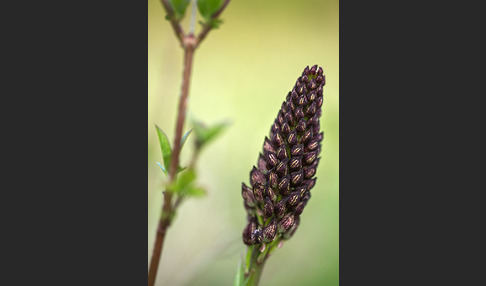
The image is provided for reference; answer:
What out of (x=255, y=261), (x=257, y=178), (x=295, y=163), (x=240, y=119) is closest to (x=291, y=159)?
(x=295, y=163)

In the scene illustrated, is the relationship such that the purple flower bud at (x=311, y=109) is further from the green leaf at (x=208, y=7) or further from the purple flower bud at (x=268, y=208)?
the green leaf at (x=208, y=7)

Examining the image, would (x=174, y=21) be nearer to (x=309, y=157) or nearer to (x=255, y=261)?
(x=309, y=157)

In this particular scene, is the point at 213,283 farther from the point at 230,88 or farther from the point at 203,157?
the point at 230,88

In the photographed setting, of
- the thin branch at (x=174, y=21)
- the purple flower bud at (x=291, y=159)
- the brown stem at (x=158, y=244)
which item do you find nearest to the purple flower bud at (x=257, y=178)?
the purple flower bud at (x=291, y=159)

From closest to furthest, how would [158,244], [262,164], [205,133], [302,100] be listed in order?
[205,133] < [158,244] < [302,100] < [262,164]

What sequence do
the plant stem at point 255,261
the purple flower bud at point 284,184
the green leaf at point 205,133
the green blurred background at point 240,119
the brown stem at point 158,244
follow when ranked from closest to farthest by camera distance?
the green leaf at point 205,133 → the brown stem at point 158,244 → the purple flower bud at point 284,184 → the plant stem at point 255,261 → the green blurred background at point 240,119

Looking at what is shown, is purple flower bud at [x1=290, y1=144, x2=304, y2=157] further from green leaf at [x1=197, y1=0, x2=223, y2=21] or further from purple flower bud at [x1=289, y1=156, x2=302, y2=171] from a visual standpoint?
green leaf at [x1=197, y1=0, x2=223, y2=21]
